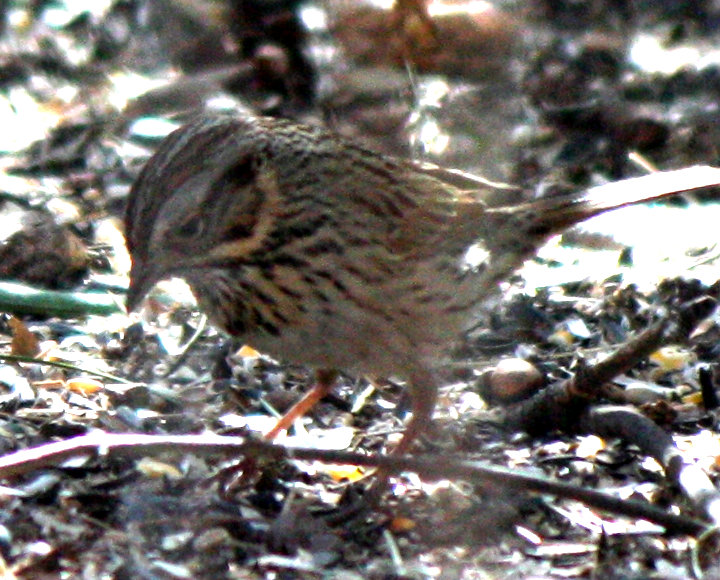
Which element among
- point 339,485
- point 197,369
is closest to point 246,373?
point 197,369

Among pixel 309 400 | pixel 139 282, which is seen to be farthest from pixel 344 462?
pixel 309 400

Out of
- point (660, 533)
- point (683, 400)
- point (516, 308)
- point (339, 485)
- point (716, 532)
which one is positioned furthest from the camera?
point (516, 308)

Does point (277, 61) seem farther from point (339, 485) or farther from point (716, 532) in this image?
point (716, 532)

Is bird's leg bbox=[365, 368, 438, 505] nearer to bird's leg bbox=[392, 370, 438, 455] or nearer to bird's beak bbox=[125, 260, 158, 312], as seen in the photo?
bird's leg bbox=[392, 370, 438, 455]

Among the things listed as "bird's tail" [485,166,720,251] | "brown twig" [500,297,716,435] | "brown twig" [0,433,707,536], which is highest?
"bird's tail" [485,166,720,251]

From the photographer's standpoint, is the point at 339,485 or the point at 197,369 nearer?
the point at 339,485

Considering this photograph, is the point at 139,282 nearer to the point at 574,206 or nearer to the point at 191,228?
the point at 191,228

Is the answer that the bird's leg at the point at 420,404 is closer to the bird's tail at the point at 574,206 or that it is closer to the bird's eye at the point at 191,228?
the bird's tail at the point at 574,206

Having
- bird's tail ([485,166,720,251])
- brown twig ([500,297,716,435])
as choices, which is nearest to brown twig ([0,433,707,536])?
brown twig ([500,297,716,435])
